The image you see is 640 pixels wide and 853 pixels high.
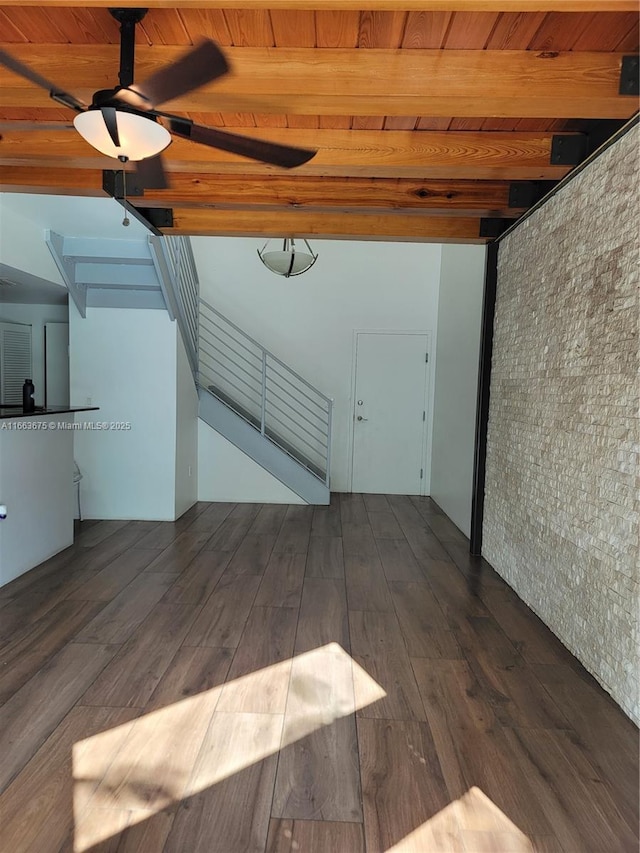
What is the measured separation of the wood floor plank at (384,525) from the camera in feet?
16.1

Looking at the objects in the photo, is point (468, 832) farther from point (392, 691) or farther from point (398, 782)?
point (392, 691)

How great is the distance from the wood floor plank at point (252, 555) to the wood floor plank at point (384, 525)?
1.05 m

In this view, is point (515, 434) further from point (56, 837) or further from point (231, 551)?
point (56, 837)

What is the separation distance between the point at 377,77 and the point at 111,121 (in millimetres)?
1054

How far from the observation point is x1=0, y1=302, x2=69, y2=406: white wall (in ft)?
18.8

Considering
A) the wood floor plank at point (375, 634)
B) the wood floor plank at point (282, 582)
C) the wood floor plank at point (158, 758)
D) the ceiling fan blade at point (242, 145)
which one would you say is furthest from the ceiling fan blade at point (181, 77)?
the wood floor plank at point (282, 582)

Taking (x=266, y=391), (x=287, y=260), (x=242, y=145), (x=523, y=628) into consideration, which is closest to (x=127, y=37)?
(x=242, y=145)

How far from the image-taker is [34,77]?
5.62 feet

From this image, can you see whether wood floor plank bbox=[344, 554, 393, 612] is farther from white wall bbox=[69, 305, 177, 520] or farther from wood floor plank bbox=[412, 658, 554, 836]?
white wall bbox=[69, 305, 177, 520]

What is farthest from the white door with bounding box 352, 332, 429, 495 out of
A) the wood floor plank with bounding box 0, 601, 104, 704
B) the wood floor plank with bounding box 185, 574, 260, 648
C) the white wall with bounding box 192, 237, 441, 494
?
the wood floor plank with bounding box 0, 601, 104, 704

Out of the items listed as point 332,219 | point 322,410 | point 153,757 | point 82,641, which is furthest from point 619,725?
point 322,410

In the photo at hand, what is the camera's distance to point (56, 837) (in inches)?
61.1

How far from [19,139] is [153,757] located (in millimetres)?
3024

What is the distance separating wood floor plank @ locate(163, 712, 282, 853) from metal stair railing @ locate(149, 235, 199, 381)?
3.64 m
